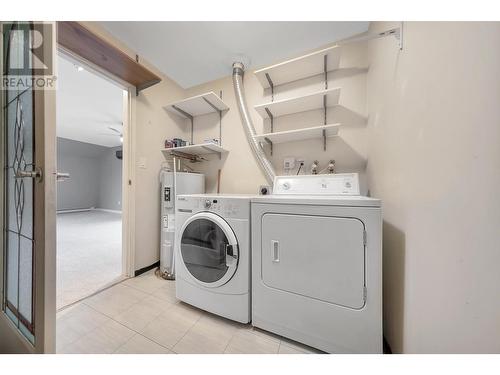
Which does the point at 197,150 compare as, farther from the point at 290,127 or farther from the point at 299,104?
the point at 299,104

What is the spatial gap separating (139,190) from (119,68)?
1133 mm

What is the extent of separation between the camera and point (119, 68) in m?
1.58

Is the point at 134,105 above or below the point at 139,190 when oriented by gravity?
above

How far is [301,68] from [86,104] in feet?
13.0

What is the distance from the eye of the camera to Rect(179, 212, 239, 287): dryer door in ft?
3.97

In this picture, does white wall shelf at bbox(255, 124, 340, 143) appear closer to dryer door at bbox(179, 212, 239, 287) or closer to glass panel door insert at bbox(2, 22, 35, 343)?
dryer door at bbox(179, 212, 239, 287)

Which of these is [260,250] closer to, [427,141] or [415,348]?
[415,348]

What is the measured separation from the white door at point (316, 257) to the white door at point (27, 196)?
1.00 m

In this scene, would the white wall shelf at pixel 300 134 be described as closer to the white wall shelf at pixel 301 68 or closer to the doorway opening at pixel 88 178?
the white wall shelf at pixel 301 68

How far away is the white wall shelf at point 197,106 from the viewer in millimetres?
1968

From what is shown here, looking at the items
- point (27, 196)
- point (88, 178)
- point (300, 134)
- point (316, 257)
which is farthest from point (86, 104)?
point (88, 178)

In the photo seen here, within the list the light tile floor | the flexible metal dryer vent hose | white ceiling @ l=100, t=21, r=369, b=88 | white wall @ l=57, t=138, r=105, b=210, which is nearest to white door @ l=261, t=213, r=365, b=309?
the light tile floor
